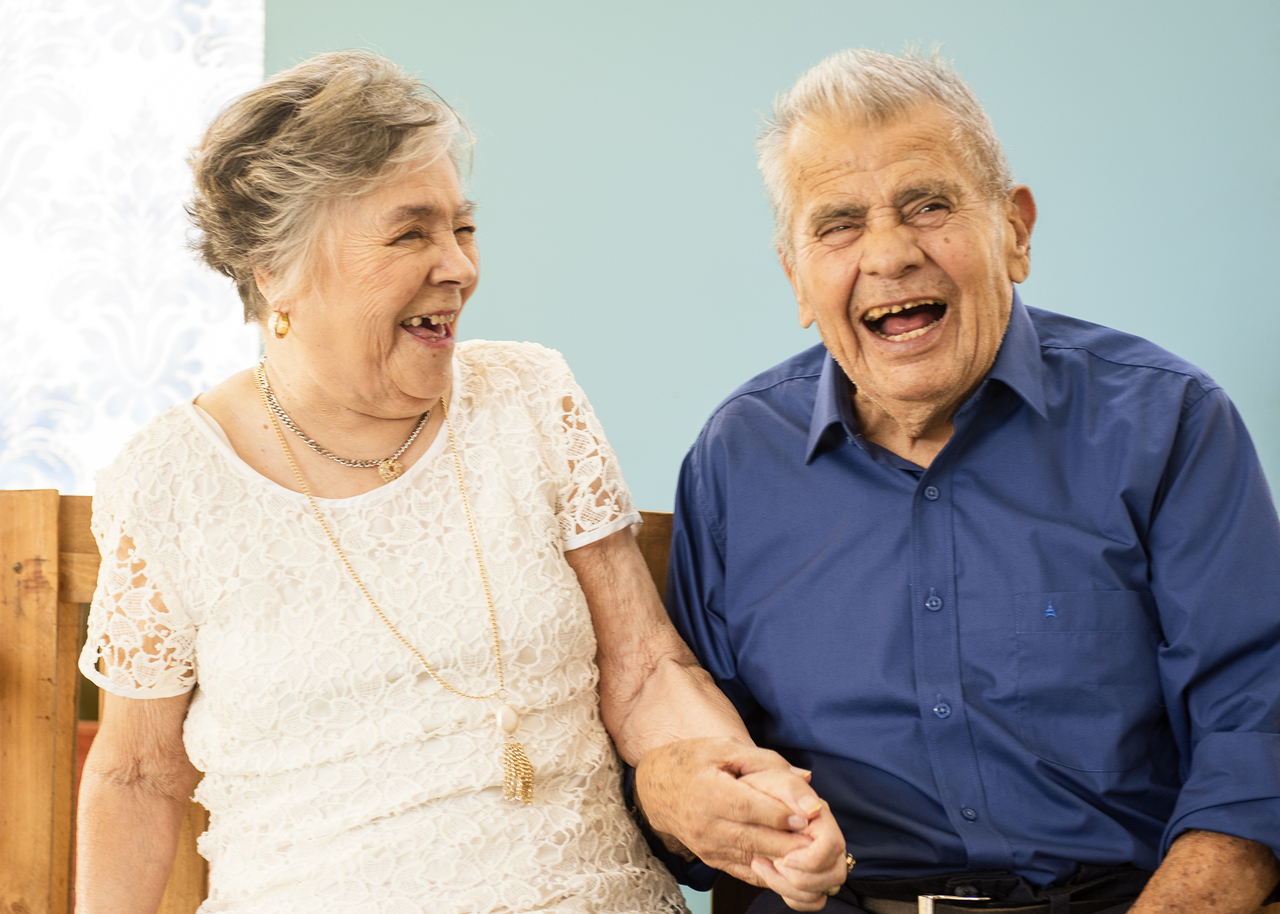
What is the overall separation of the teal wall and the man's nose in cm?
121

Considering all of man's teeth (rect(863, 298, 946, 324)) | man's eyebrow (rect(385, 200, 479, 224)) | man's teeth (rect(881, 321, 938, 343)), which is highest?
man's eyebrow (rect(385, 200, 479, 224))

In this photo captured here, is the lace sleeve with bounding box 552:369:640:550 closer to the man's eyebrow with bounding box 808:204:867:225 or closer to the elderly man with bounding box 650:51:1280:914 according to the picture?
the elderly man with bounding box 650:51:1280:914

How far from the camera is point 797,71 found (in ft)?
8.30

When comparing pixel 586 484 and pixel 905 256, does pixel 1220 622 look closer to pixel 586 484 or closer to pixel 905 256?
pixel 905 256

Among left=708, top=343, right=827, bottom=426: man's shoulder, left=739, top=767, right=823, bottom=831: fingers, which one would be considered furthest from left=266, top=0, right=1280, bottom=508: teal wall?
left=739, top=767, right=823, bottom=831: fingers

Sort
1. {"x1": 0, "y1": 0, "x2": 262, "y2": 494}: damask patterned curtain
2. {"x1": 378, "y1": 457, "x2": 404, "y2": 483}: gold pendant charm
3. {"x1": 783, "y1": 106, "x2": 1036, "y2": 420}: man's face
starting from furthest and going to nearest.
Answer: {"x1": 0, "y1": 0, "x2": 262, "y2": 494}: damask patterned curtain → {"x1": 378, "y1": 457, "x2": 404, "y2": 483}: gold pendant charm → {"x1": 783, "y1": 106, "x2": 1036, "y2": 420}: man's face

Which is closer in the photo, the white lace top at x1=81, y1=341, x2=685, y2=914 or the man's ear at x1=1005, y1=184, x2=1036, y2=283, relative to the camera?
the white lace top at x1=81, y1=341, x2=685, y2=914

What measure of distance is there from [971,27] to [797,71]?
0.39m

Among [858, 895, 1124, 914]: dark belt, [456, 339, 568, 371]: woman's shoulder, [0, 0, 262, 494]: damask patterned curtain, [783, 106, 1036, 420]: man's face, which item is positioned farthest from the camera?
[0, 0, 262, 494]: damask patterned curtain

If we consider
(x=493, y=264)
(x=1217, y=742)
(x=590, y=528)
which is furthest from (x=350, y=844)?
(x=493, y=264)

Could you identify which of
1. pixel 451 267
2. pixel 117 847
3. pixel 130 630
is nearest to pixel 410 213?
pixel 451 267

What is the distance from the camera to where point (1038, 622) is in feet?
4.32

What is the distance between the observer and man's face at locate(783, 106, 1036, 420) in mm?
1341

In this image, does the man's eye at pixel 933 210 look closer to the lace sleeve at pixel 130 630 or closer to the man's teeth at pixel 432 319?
the man's teeth at pixel 432 319
